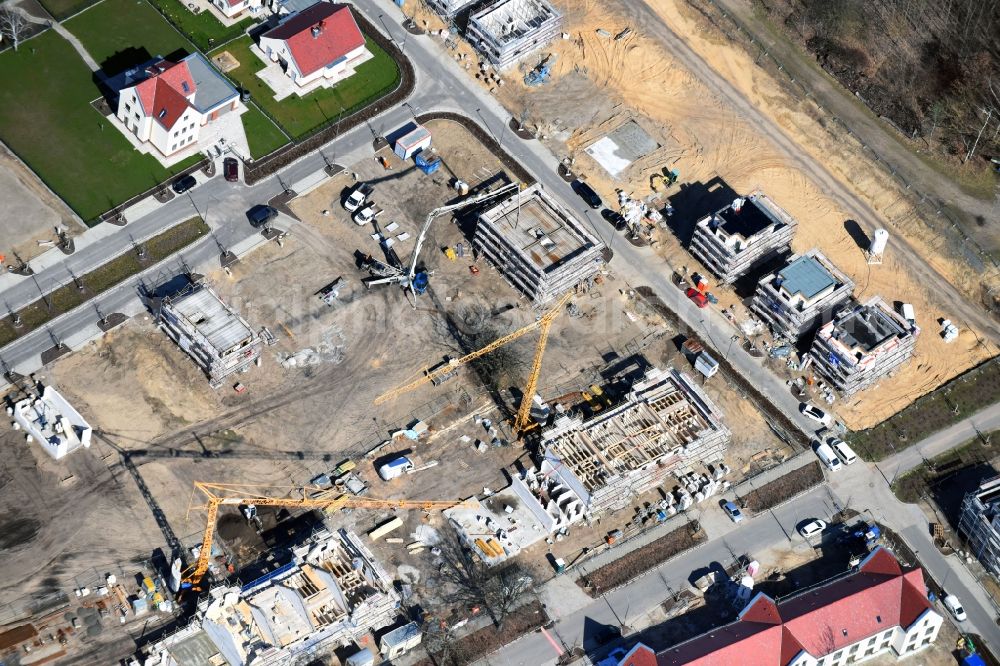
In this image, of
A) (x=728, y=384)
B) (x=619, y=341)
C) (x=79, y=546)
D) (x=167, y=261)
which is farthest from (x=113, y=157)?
(x=728, y=384)

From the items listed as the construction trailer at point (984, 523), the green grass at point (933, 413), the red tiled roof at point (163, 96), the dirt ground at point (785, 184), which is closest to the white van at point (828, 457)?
the green grass at point (933, 413)

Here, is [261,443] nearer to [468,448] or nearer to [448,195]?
[468,448]

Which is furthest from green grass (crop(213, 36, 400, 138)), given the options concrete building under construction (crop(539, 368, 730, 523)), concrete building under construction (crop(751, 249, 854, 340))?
concrete building under construction (crop(751, 249, 854, 340))

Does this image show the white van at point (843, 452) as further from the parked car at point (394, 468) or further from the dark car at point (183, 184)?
the dark car at point (183, 184)

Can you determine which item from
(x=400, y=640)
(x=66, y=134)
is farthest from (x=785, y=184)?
(x=66, y=134)

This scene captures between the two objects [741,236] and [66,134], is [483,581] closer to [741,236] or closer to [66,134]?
[741,236]
